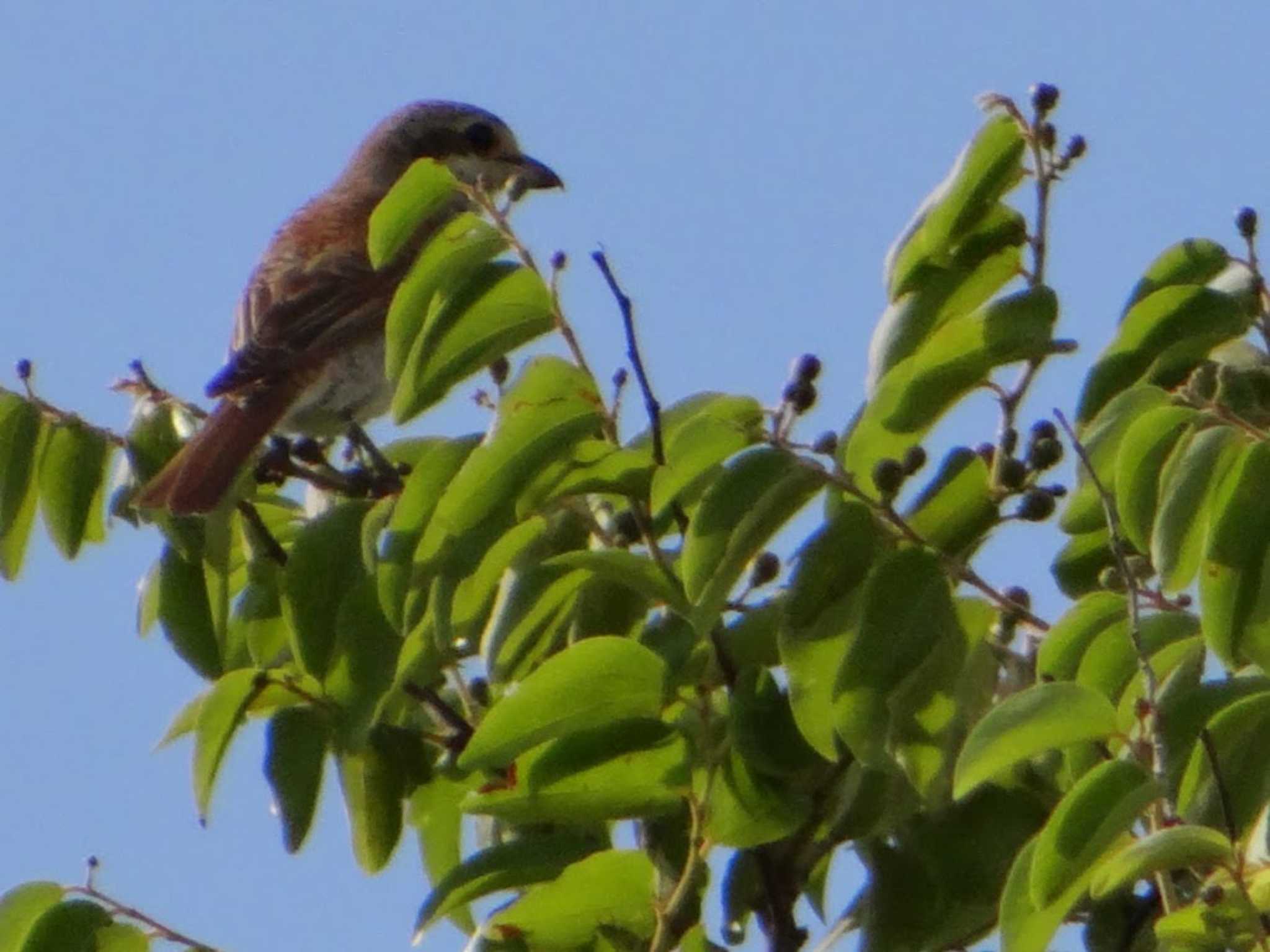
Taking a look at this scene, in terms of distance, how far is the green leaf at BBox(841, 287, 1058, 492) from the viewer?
2445 millimetres

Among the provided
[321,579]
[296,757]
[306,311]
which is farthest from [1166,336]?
[306,311]

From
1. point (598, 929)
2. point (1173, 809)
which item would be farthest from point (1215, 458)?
point (598, 929)

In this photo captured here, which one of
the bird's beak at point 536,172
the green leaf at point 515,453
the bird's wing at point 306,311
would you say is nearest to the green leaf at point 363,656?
the green leaf at point 515,453

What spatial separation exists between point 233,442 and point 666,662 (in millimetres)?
901

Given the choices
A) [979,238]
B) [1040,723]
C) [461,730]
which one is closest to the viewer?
[1040,723]

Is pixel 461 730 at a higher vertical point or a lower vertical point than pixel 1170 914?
higher

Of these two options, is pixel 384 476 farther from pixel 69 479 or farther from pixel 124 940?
pixel 124 940

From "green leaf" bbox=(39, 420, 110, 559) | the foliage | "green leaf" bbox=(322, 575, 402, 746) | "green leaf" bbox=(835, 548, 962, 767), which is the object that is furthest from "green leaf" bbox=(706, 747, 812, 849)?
"green leaf" bbox=(39, 420, 110, 559)

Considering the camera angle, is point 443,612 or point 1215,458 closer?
point 1215,458

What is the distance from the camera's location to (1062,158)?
108 inches

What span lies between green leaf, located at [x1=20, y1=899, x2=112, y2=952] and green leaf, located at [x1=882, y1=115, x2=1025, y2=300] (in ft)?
3.84

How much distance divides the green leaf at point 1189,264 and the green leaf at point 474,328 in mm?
659

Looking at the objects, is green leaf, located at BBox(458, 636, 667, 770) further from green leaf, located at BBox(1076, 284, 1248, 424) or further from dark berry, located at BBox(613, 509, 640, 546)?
green leaf, located at BBox(1076, 284, 1248, 424)

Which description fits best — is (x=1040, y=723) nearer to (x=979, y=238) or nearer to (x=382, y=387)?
(x=979, y=238)
